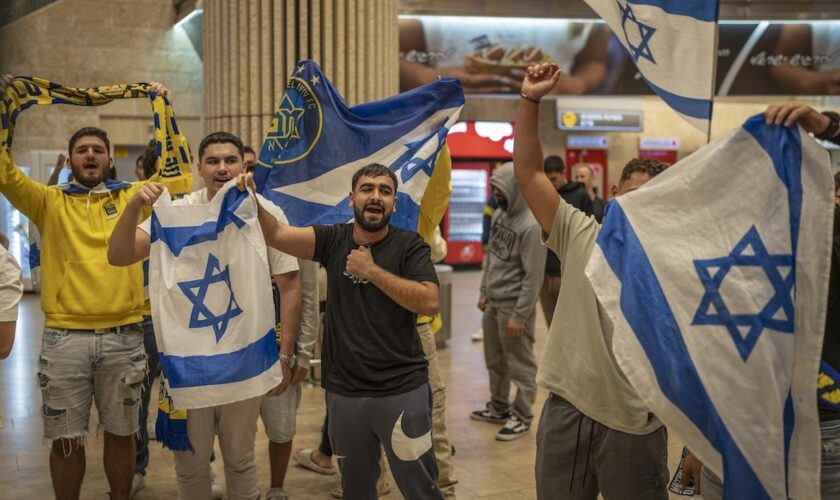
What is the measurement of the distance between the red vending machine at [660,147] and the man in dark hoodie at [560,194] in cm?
1092

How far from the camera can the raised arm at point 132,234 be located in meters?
3.38

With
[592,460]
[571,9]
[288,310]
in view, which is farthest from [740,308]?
[571,9]

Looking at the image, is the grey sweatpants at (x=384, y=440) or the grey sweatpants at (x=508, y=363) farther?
the grey sweatpants at (x=508, y=363)

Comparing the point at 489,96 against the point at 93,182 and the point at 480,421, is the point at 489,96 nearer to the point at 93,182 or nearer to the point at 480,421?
the point at 480,421

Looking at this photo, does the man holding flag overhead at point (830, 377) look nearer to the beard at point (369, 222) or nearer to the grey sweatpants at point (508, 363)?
the beard at point (369, 222)

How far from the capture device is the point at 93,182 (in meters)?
4.21

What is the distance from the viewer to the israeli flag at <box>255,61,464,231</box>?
4355 mm

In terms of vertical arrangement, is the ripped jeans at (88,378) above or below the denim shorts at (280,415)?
above

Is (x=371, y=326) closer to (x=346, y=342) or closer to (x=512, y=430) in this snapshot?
(x=346, y=342)

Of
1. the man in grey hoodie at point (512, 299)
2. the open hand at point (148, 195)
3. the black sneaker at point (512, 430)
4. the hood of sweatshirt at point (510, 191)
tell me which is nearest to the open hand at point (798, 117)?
the open hand at point (148, 195)

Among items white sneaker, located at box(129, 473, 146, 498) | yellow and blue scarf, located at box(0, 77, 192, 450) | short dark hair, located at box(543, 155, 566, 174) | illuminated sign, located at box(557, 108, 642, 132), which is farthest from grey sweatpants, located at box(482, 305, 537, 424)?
illuminated sign, located at box(557, 108, 642, 132)

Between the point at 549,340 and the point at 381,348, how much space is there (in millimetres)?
701

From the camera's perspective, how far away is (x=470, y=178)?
17.3 m

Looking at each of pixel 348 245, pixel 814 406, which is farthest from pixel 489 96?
pixel 814 406
